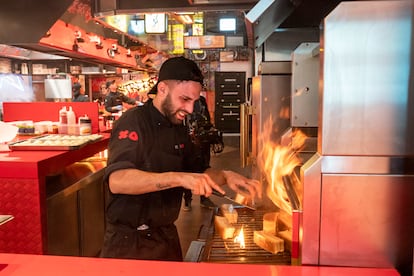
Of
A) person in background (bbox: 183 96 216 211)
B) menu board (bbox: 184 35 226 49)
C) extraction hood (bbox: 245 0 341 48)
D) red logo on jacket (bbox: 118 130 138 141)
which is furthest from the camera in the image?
menu board (bbox: 184 35 226 49)

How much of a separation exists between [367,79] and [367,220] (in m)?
0.39

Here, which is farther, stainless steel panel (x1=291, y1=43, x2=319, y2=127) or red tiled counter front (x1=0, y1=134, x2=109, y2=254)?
red tiled counter front (x1=0, y1=134, x2=109, y2=254)

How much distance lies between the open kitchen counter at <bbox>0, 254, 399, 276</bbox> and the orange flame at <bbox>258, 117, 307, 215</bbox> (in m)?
0.90

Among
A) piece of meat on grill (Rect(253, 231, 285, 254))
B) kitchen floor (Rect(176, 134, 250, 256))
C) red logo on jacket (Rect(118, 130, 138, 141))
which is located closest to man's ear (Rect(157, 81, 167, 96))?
red logo on jacket (Rect(118, 130, 138, 141))

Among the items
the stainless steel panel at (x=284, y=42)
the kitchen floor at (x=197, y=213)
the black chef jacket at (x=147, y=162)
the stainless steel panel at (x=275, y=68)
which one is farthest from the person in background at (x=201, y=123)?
the black chef jacket at (x=147, y=162)

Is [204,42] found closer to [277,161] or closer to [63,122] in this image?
[63,122]

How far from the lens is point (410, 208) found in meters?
1.09

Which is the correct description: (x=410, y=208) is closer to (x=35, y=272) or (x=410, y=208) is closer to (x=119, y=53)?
(x=35, y=272)

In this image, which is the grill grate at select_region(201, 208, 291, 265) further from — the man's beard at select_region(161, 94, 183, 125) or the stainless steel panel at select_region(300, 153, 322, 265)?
the stainless steel panel at select_region(300, 153, 322, 265)

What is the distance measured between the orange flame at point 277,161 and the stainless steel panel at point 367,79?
98 centimetres

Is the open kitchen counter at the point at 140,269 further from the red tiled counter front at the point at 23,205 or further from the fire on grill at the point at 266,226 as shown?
the red tiled counter front at the point at 23,205

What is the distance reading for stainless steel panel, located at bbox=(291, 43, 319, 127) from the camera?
96.1 inches

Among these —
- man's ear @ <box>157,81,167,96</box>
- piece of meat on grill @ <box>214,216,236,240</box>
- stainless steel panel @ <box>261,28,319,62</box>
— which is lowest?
piece of meat on grill @ <box>214,216,236,240</box>

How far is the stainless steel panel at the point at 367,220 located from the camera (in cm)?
109
